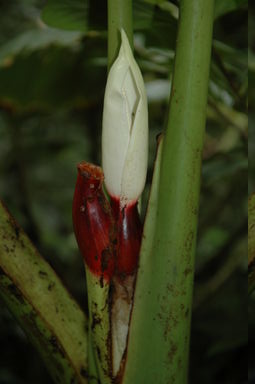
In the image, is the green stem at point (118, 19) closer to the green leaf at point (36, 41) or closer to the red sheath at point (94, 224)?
the red sheath at point (94, 224)

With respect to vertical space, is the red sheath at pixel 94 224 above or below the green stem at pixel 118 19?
below

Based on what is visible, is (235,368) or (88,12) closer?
(88,12)

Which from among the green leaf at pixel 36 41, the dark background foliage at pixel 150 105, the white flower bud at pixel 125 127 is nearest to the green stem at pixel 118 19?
the white flower bud at pixel 125 127

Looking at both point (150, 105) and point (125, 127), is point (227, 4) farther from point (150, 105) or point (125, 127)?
point (150, 105)

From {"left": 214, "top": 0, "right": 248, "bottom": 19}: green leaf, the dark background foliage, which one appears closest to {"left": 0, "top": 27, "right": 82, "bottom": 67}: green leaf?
the dark background foliage

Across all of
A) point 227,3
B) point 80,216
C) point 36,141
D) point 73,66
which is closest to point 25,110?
point 73,66

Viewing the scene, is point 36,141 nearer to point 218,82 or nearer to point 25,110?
point 25,110

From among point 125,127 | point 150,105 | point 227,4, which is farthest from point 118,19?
point 150,105
